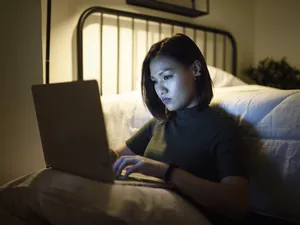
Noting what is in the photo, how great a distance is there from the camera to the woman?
31.5 inches

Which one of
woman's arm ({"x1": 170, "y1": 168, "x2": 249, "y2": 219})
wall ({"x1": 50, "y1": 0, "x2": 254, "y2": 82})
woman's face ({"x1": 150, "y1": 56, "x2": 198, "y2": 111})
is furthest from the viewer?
wall ({"x1": 50, "y1": 0, "x2": 254, "y2": 82})

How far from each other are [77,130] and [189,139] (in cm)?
32

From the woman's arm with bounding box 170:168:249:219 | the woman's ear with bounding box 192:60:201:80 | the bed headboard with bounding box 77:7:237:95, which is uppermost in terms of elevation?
the bed headboard with bounding box 77:7:237:95

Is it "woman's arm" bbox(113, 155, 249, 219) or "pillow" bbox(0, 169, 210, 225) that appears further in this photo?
"woman's arm" bbox(113, 155, 249, 219)

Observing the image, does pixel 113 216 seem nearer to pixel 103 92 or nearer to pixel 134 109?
pixel 134 109

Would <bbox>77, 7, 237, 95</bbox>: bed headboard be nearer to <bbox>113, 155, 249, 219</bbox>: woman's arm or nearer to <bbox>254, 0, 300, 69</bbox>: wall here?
<bbox>254, 0, 300, 69</bbox>: wall

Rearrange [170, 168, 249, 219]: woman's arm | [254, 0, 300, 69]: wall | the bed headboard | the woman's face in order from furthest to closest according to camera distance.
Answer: [254, 0, 300, 69]: wall, the bed headboard, the woman's face, [170, 168, 249, 219]: woman's arm

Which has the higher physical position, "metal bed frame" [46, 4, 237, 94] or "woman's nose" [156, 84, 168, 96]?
"metal bed frame" [46, 4, 237, 94]

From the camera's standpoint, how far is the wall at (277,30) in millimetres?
2670

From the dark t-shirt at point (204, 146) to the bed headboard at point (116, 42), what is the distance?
0.99m

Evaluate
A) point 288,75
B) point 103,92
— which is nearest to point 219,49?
point 288,75

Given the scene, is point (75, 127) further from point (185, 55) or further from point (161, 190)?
point (185, 55)

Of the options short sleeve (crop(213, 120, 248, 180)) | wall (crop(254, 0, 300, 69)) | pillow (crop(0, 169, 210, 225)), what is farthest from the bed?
wall (crop(254, 0, 300, 69))

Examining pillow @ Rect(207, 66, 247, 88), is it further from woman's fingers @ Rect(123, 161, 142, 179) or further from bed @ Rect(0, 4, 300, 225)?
woman's fingers @ Rect(123, 161, 142, 179)
